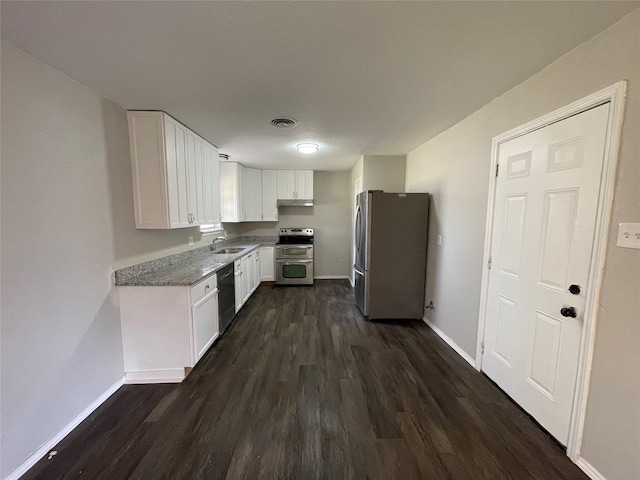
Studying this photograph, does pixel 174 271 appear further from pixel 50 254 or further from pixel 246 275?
pixel 246 275

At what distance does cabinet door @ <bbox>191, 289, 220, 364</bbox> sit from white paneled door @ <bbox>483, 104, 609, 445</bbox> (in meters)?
2.66

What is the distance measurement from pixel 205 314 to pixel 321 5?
8.44 ft

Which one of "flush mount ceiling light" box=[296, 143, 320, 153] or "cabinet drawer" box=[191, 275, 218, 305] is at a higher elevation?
"flush mount ceiling light" box=[296, 143, 320, 153]

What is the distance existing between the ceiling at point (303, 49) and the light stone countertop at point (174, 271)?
4.89ft

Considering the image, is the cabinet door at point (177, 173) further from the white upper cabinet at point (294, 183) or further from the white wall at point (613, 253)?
the white wall at point (613, 253)

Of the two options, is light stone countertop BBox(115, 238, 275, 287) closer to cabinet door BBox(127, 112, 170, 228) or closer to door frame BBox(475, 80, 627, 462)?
cabinet door BBox(127, 112, 170, 228)

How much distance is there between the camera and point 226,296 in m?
3.12

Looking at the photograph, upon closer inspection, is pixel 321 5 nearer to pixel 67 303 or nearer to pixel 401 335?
pixel 67 303

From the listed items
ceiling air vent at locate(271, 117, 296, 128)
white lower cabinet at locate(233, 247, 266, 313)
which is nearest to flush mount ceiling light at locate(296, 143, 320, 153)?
ceiling air vent at locate(271, 117, 296, 128)

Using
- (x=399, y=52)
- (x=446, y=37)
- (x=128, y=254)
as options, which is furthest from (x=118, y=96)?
(x=446, y=37)

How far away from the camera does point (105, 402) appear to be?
6.52 feet

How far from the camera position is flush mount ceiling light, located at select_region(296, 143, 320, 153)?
3.31 metres

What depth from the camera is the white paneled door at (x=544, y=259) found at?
1.45 meters

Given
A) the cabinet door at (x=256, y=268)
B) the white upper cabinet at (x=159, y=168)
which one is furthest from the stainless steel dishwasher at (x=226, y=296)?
the cabinet door at (x=256, y=268)
